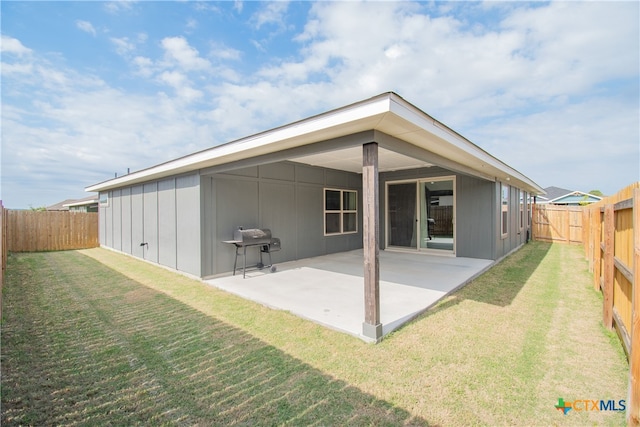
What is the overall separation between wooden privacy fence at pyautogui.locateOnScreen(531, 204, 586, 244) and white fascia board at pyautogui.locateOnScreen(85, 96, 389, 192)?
12.7 meters

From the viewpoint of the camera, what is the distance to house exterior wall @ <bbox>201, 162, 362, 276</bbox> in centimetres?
559

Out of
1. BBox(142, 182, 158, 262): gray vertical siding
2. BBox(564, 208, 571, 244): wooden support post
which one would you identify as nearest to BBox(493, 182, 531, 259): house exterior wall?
BBox(564, 208, 571, 244): wooden support post

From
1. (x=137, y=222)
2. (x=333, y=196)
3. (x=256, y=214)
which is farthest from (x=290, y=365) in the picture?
(x=137, y=222)

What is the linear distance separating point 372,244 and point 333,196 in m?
5.44

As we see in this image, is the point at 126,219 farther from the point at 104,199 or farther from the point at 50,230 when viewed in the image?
the point at 50,230

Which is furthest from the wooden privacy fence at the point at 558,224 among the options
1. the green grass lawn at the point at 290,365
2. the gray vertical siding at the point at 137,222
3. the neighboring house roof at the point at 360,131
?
the gray vertical siding at the point at 137,222

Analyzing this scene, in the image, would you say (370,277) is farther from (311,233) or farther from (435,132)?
(311,233)

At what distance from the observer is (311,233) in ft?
25.1

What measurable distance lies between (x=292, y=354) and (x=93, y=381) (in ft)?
5.24

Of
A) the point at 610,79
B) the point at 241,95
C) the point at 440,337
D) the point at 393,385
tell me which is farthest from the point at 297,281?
the point at 610,79

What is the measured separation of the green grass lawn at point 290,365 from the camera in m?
1.84

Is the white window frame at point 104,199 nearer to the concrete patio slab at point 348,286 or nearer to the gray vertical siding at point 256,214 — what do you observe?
the gray vertical siding at point 256,214

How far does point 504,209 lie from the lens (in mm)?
8219

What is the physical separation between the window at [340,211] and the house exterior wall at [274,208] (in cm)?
18
